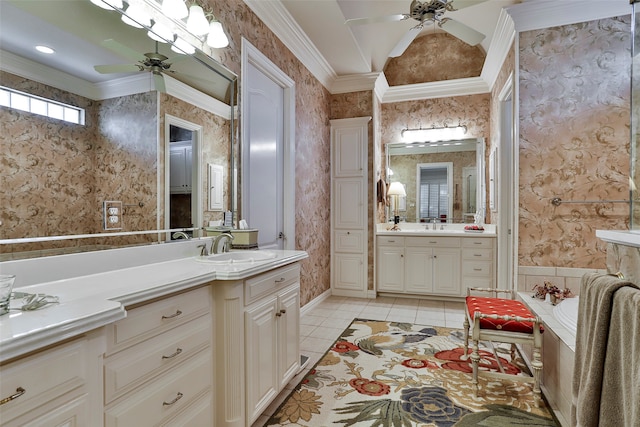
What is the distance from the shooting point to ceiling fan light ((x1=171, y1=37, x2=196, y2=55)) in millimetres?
1883

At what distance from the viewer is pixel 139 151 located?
5.39 feet

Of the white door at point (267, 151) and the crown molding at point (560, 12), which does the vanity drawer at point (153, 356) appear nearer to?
the white door at point (267, 151)

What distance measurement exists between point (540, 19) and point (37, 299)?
386 cm

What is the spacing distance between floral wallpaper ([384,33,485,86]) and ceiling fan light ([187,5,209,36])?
352cm

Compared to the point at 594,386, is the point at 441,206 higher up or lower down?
higher up

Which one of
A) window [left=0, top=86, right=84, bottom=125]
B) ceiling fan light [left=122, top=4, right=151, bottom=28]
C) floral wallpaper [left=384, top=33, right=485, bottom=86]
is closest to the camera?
window [left=0, top=86, right=84, bottom=125]

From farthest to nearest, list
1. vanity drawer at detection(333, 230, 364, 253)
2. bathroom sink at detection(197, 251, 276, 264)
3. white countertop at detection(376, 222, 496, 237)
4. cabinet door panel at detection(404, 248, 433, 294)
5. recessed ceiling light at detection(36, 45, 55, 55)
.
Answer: vanity drawer at detection(333, 230, 364, 253) → cabinet door panel at detection(404, 248, 433, 294) → white countertop at detection(376, 222, 496, 237) → bathroom sink at detection(197, 251, 276, 264) → recessed ceiling light at detection(36, 45, 55, 55)

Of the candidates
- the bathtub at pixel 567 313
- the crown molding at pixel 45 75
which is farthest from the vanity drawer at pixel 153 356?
the bathtub at pixel 567 313

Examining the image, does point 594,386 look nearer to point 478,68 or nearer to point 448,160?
point 448,160

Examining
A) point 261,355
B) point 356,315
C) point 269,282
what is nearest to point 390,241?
point 356,315

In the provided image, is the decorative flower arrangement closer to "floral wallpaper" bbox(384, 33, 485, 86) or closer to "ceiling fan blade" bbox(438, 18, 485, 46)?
"ceiling fan blade" bbox(438, 18, 485, 46)

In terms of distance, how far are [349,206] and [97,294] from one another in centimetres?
358

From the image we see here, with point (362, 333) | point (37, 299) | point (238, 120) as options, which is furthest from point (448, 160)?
point (37, 299)

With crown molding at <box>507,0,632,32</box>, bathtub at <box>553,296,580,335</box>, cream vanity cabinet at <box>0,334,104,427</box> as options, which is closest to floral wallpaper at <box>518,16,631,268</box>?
crown molding at <box>507,0,632,32</box>
